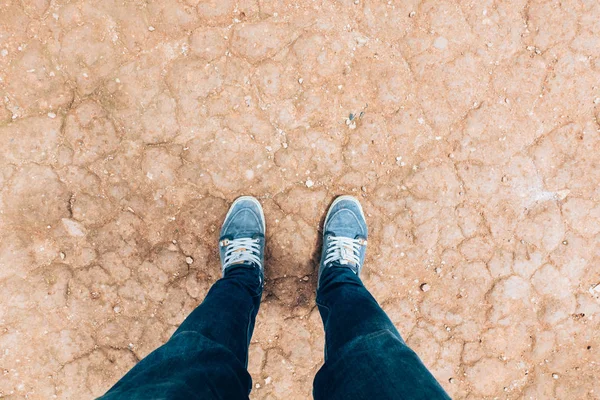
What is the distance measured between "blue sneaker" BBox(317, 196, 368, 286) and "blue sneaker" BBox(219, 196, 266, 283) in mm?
388

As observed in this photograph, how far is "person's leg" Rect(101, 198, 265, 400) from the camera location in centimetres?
144

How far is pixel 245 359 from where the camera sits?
1834mm

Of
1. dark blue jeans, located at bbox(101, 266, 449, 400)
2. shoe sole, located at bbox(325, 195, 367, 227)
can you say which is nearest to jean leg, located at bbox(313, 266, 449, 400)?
dark blue jeans, located at bbox(101, 266, 449, 400)

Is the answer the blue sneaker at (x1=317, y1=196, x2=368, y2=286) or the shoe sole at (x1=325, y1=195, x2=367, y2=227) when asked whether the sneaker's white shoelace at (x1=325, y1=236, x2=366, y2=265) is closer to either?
the blue sneaker at (x1=317, y1=196, x2=368, y2=286)

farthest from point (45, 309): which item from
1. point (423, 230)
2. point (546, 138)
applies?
point (546, 138)

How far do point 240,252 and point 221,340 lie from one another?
0.61 m

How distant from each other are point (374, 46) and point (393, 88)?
273 mm

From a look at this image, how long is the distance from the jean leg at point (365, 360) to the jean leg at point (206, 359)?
393 mm

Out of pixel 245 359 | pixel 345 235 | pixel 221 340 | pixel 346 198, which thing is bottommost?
pixel 245 359

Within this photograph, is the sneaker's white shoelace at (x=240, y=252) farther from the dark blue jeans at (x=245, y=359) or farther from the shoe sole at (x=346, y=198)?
the shoe sole at (x=346, y=198)

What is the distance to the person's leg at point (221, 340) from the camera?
144 cm

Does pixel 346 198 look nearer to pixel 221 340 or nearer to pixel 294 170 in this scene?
pixel 294 170

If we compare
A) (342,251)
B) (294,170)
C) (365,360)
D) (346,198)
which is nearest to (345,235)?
(342,251)

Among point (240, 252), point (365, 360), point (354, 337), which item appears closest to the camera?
point (365, 360)
